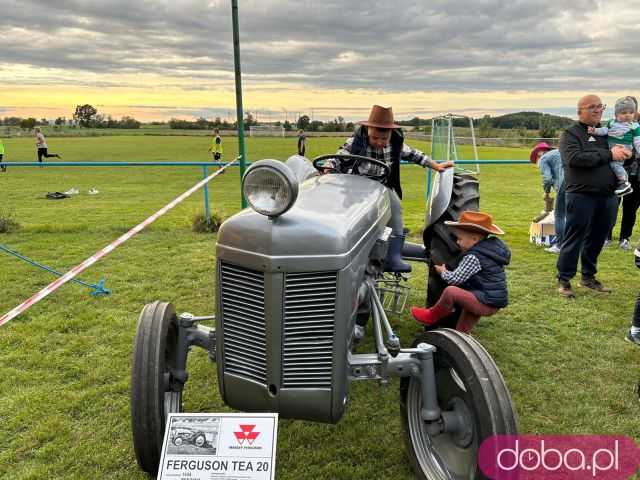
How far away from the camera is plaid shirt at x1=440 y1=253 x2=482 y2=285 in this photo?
3.51 meters

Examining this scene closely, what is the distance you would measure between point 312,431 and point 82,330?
2516 millimetres

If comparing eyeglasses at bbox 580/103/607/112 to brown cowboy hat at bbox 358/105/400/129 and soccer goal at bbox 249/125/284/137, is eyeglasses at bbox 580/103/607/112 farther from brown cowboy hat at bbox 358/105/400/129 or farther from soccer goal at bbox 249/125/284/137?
soccer goal at bbox 249/125/284/137

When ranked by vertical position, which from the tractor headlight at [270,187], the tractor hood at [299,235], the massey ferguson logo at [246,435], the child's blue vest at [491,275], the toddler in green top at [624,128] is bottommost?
the massey ferguson logo at [246,435]

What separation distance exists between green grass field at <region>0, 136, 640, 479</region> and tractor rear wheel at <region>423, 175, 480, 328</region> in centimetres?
50

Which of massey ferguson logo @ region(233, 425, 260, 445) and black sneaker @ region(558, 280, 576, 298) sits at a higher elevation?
massey ferguson logo @ region(233, 425, 260, 445)

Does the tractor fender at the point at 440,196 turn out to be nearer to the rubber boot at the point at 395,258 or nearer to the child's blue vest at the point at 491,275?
the rubber boot at the point at 395,258

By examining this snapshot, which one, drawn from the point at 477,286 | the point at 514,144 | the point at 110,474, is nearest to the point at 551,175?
the point at 477,286

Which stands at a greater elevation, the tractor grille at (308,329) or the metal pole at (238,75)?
the metal pole at (238,75)

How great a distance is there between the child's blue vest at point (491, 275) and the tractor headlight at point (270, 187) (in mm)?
1861

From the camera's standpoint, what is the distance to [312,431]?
300cm

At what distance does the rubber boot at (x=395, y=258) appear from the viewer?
3.69 metres

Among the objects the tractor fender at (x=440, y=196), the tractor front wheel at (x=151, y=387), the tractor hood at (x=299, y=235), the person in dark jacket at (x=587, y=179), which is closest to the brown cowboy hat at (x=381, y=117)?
the tractor fender at (x=440, y=196)

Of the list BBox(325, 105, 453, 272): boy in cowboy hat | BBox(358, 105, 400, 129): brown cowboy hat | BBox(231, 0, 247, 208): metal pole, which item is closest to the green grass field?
BBox(325, 105, 453, 272): boy in cowboy hat

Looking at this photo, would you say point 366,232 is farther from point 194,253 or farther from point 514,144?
point 514,144
